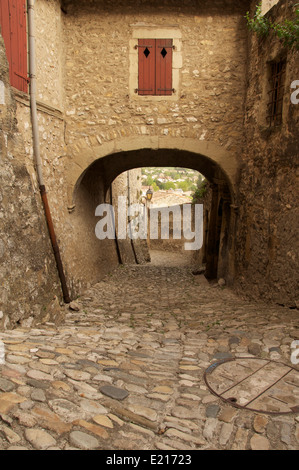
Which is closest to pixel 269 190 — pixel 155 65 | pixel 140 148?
pixel 140 148

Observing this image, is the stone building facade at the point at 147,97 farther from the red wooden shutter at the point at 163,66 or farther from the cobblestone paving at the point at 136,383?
the cobblestone paving at the point at 136,383

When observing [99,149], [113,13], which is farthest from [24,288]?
[113,13]

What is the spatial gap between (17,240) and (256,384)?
300cm

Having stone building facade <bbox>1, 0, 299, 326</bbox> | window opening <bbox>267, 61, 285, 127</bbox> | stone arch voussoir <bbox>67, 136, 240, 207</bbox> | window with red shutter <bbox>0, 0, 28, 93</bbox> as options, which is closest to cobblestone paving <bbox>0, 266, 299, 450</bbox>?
stone building facade <bbox>1, 0, 299, 326</bbox>

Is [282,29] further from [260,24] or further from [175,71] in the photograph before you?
[175,71]

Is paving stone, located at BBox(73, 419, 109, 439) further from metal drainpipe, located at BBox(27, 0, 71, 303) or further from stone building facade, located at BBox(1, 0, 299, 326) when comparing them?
stone building facade, located at BBox(1, 0, 299, 326)

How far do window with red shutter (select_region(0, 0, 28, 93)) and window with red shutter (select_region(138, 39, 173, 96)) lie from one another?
7.07 feet

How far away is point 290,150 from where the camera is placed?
4855mm

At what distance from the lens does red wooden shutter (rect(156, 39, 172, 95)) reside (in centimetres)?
661

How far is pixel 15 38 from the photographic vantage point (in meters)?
5.12

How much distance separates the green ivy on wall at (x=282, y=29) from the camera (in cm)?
467
